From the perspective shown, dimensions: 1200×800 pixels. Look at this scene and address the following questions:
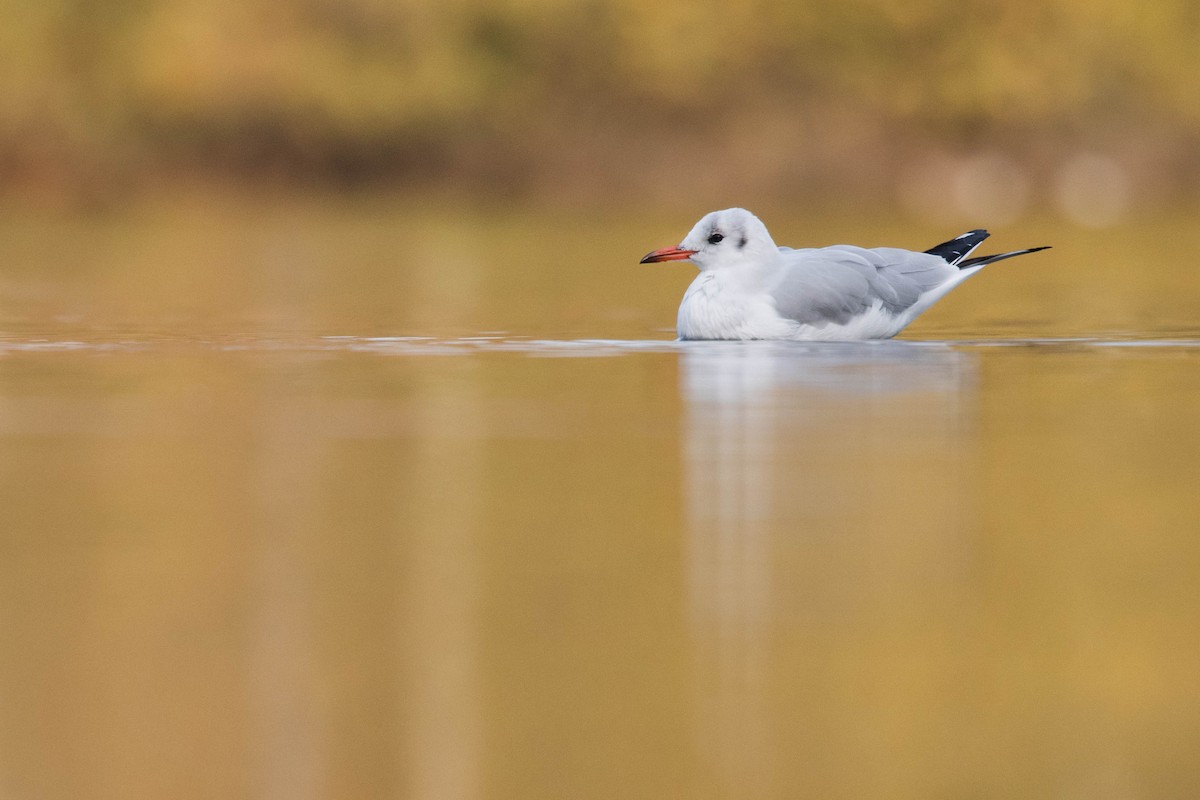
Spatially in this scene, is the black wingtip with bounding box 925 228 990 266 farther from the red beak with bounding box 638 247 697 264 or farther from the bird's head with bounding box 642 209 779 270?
the red beak with bounding box 638 247 697 264

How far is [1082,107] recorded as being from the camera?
3078cm

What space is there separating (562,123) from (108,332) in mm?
21687

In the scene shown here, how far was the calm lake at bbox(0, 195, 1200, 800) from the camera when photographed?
3.16 meters

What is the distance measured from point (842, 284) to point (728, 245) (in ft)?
1.63

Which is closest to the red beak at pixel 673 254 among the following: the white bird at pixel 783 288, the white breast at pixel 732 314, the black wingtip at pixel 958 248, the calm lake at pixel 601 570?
the white bird at pixel 783 288

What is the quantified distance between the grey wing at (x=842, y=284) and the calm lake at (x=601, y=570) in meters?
0.18

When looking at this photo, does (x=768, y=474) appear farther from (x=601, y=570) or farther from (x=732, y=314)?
(x=732, y=314)

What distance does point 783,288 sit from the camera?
866 cm

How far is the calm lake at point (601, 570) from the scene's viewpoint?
10.4ft

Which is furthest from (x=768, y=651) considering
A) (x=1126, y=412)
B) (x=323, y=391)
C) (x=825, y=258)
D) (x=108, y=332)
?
(x=108, y=332)

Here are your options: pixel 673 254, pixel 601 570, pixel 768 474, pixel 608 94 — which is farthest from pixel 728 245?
pixel 608 94

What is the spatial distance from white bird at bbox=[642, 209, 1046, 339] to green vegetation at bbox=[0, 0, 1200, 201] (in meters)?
21.0

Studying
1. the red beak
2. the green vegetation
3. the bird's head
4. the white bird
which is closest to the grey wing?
the white bird

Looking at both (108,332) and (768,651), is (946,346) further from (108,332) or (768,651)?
(768,651)
